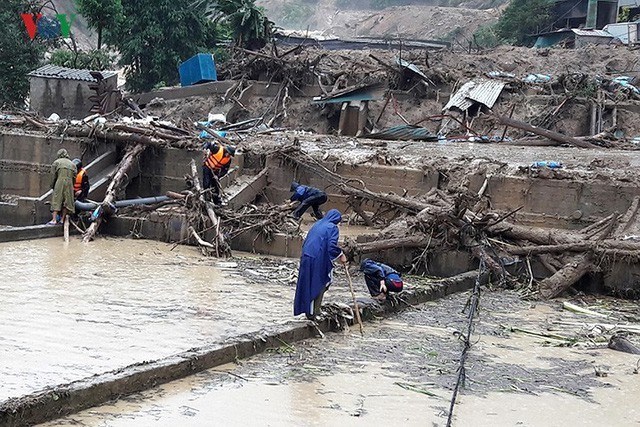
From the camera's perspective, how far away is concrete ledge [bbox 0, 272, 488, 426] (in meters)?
6.71

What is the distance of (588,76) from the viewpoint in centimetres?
2731

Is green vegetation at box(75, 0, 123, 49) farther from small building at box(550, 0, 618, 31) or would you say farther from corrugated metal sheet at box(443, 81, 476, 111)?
small building at box(550, 0, 618, 31)

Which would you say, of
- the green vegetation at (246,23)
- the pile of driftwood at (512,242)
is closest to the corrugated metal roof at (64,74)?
the green vegetation at (246,23)

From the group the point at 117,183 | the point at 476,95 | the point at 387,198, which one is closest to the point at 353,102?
the point at 476,95

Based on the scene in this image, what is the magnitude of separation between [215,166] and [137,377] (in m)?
12.0

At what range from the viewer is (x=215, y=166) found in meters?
19.5

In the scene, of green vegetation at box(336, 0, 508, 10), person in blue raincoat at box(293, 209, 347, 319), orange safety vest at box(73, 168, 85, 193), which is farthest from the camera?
green vegetation at box(336, 0, 508, 10)

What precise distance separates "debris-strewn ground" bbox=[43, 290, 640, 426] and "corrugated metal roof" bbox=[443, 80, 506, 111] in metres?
15.1

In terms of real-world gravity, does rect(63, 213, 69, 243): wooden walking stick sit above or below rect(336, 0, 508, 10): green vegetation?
below

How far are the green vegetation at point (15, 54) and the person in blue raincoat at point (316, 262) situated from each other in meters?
25.1

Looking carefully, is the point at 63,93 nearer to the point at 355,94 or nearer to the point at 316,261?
the point at 355,94

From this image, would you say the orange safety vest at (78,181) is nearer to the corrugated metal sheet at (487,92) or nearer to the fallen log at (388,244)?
the fallen log at (388,244)

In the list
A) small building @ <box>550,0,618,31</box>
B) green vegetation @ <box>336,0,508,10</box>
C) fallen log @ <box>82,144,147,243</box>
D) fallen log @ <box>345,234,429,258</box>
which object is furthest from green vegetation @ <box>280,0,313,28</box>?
fallen log @ <box>345,234,429,258</box>

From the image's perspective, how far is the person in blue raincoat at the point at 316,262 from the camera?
10.5m
